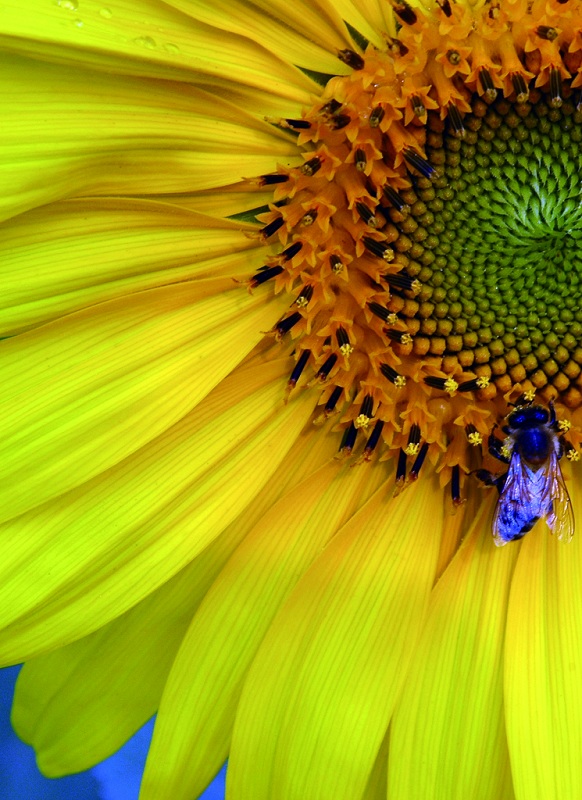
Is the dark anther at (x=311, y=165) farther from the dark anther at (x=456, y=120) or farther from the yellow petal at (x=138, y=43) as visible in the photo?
the dark anther at (x=456, y=120)

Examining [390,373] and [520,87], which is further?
[390,373]

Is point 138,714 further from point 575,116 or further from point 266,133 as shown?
point 575,116

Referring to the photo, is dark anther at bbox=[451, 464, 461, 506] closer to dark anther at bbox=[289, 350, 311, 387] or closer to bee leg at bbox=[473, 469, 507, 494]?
bee leg at bbox=[473, 469, 507, 494]

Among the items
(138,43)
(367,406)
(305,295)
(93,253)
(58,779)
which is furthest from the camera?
(58,779)

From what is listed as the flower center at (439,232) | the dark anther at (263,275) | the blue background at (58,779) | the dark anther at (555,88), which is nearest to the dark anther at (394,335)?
the flower center at (439,232)

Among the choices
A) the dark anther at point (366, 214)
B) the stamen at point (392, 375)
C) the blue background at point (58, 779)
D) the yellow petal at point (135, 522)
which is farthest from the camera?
the blue background at point (58, 779)

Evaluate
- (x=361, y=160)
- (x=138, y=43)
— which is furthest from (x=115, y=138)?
(x=361, y=160)

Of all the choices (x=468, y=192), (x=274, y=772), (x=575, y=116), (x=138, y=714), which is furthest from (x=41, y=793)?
(x=575, y=116)

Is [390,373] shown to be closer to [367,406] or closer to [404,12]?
[367,406]
